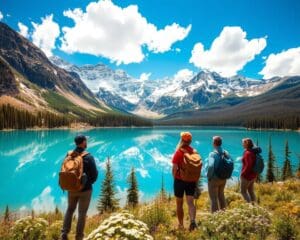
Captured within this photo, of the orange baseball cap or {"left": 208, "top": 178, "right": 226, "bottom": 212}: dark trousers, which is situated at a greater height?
the orange baseball cap

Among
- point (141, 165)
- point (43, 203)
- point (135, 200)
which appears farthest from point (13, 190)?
point (141, 165)

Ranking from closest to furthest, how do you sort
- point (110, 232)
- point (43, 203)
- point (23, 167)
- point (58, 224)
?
point (110, 232)
point (58, 224)
point (43, 203)
point (23, 167)

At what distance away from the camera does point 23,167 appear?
6019cm

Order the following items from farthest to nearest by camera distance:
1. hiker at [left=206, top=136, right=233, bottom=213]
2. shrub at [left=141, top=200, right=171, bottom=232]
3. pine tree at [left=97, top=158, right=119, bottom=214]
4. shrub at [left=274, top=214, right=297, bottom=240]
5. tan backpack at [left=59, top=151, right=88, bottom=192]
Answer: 1. pine tree at [left=97, top=158, right=119, bottom=214]
2. hiker at [left=206, top=136, right=233, bottom=213]
3. shrub at [left=141, top=200, right=171, bottom=232]
4. tan backpack at [left=59, top=151, right=88, bottom=192]
5. shrub at [left=274, top=214, right=297, bottom=240]

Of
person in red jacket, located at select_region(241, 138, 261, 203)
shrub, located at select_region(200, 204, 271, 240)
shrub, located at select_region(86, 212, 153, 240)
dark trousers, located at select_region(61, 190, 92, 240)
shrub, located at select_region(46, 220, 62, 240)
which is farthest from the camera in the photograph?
person in red jacket, located at select_region(241, 138, 261, 203)

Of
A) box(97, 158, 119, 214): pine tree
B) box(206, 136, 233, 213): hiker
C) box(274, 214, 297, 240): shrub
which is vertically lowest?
box(97, 158, 119, 214): pine tree

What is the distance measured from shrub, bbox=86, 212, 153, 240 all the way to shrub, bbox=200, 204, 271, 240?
1.76m

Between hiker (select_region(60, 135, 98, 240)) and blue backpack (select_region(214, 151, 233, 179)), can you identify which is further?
blue backpack (select_region(214, 151, 233, 179))

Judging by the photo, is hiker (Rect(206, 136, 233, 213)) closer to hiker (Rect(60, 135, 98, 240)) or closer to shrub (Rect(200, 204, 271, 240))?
shrub (Rect(200, 204, 271, 240))

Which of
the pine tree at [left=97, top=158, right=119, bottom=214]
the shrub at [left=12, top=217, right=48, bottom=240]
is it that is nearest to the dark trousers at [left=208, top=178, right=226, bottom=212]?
the shrub at [left=12, top=217, right=48, bottom=240]

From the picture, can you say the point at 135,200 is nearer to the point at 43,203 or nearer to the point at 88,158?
the point at 43,203

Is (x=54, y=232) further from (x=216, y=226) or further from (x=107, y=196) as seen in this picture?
(x=107, y=196)

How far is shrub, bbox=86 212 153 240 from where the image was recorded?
6.69 metres

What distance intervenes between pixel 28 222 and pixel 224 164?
23.5 feet
